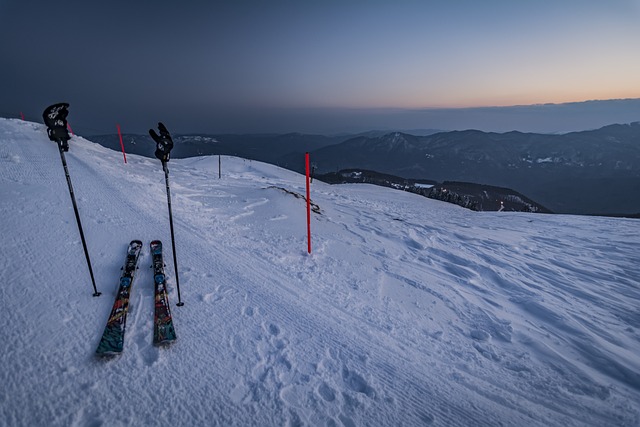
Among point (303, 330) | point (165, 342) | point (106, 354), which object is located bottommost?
point (303, 330)

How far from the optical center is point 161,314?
4465 millimetres

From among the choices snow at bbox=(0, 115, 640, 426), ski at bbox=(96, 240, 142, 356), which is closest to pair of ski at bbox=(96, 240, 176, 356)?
ski at bbox=(96, 240, 142, 356)

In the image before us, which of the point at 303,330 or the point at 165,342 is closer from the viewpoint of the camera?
the point at 165,342

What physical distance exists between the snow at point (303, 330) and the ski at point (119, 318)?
0.14 meters

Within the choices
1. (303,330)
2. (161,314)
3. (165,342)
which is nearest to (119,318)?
(161,314)

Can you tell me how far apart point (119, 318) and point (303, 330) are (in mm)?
2932

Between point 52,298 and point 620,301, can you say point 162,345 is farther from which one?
point 620,301

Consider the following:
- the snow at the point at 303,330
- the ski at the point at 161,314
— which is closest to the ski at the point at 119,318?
the snow at the point at 303,330

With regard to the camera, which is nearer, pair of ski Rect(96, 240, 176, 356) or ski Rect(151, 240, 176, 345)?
pair of ski Rect(96, 240, 176, 356)

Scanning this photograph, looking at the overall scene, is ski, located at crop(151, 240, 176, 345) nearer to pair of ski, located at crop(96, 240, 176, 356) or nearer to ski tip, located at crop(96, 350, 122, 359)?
pair of ski, located at crop(96, 240, 176, 356)

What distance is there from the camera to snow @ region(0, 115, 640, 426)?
347 centimetres

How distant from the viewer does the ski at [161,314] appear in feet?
13.4

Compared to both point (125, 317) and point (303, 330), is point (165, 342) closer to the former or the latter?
point (125, 317)

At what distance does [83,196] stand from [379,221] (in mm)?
11506
